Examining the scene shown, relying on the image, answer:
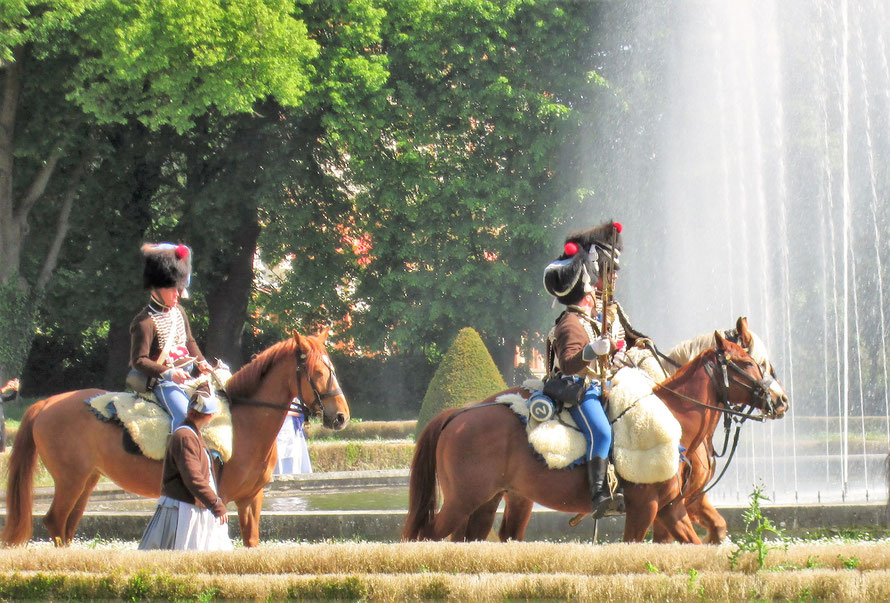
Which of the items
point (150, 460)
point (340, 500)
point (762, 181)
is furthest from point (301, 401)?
point (762, 181)

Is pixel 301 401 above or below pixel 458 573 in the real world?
above

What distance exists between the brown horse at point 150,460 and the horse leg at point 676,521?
2282 millimetres

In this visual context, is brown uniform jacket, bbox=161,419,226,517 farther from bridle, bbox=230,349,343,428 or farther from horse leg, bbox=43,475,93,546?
horse leg, bbox=43,475,93,546

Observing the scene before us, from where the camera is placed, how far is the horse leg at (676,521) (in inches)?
311

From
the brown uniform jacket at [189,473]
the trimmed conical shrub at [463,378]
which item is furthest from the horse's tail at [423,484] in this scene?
the trimmed conical shrub at [463,378]

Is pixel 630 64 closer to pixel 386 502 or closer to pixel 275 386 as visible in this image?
pixel 386 502

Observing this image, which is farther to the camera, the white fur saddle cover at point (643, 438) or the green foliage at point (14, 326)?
the green foliage at point (14, 326)

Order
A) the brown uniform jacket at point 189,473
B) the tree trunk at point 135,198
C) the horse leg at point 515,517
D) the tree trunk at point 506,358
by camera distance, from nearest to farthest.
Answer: the brown uniform jacket at point 189,473 → the horse leg at point 515,517 → the tree trunk at point 135,198 → the tree trunk at point 506,358

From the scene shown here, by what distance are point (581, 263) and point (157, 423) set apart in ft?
10.4

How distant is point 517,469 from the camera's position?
7832mm

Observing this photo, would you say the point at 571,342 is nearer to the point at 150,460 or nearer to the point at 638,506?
the point at 638,506

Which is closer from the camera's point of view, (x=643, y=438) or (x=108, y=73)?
(x=643, y=438)

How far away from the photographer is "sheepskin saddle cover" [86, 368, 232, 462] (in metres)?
8.37

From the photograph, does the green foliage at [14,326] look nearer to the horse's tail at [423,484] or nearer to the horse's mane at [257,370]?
the horse's mane at [257,370]
